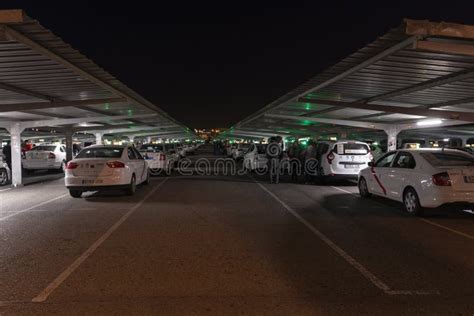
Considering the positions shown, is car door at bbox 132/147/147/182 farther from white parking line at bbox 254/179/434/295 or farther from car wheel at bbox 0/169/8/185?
white parking line at bbox 254/179/434/295

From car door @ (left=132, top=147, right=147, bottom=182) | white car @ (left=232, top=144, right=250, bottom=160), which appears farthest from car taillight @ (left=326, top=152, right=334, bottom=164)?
white car @ (left=232, top=144, right=250, bottom=160)

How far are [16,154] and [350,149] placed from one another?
533 inches

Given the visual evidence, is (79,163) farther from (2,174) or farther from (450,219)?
(450,219)

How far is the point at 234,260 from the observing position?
6.31 m

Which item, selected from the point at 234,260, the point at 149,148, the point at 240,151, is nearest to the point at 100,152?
the point at 149,148

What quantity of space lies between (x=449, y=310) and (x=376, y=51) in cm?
670

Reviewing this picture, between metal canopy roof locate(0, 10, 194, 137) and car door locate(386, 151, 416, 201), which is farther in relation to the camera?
car door locate(386, 151, 416, 201)

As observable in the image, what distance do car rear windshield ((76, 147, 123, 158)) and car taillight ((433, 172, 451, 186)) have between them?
898 cm

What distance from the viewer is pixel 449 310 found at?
4.49 meters

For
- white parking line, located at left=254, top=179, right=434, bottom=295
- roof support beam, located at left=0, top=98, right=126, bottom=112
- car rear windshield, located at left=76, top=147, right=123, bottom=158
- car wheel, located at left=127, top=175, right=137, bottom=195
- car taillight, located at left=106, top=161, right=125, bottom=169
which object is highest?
roof support beam, located at left=0, top=98, right=126, bottom=112

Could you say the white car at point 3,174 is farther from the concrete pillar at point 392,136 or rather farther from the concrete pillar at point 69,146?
the concrete pillar at point 392,136

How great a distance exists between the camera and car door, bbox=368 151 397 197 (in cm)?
1191

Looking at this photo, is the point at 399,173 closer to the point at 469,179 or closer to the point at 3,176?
the point at 469,179

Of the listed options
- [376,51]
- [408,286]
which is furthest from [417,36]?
[408,286]
